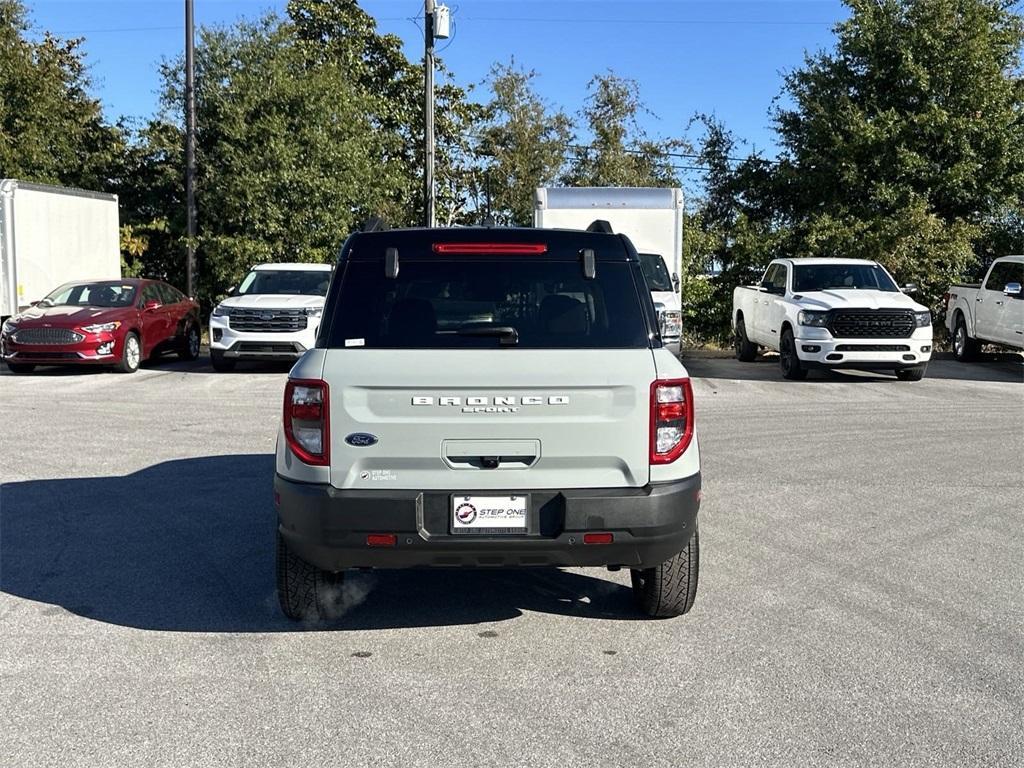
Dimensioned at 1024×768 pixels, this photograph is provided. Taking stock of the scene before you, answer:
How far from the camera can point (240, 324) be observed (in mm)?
17672

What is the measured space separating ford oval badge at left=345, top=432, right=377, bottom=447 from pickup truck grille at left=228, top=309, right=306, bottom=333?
1307cm

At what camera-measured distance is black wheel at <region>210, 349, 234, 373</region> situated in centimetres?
1786

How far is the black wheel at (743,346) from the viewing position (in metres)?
20.8

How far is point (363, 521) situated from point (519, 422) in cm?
77

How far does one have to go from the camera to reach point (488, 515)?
4.75m

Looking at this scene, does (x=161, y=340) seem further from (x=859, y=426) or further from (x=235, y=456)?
(x=859, y=426)

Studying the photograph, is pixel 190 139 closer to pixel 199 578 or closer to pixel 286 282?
pixel 286 282

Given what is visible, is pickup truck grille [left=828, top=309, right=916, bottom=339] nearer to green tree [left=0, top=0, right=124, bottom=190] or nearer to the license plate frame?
the license plate frame

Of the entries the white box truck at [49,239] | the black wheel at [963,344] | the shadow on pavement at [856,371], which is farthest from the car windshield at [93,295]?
the black wheel at [963,344]

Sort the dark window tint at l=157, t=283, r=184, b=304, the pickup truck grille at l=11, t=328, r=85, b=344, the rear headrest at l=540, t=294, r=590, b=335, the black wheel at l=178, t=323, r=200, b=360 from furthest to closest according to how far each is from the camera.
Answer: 1. the black wheel at l=178, t=323, r=200, b=360
2. the dark window tint at l=157, t=283, r=184, b=304
3. the pickup truck grille at l=11, t=328, r=85, b=344
4. the rear headrest at l=540, t=294, r=590, b=335

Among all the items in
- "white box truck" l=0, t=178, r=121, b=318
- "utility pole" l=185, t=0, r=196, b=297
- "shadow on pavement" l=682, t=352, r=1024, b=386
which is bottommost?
"shadow on pavement" l=682, t=352, r=1024, b=386

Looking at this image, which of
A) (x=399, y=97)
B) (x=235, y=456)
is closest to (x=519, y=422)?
(x=235, y=456)

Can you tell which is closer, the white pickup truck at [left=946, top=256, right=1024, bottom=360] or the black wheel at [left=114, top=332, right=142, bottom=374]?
the black wheel at [left=114, top=332, right=142, bottom=374]

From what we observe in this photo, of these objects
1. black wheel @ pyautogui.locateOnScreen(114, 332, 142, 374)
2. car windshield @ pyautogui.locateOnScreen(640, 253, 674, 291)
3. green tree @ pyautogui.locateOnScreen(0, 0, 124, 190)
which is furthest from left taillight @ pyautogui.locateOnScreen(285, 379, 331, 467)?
green tree @ pyautogui.locateOnScreen(0, 0, 124, 190)
